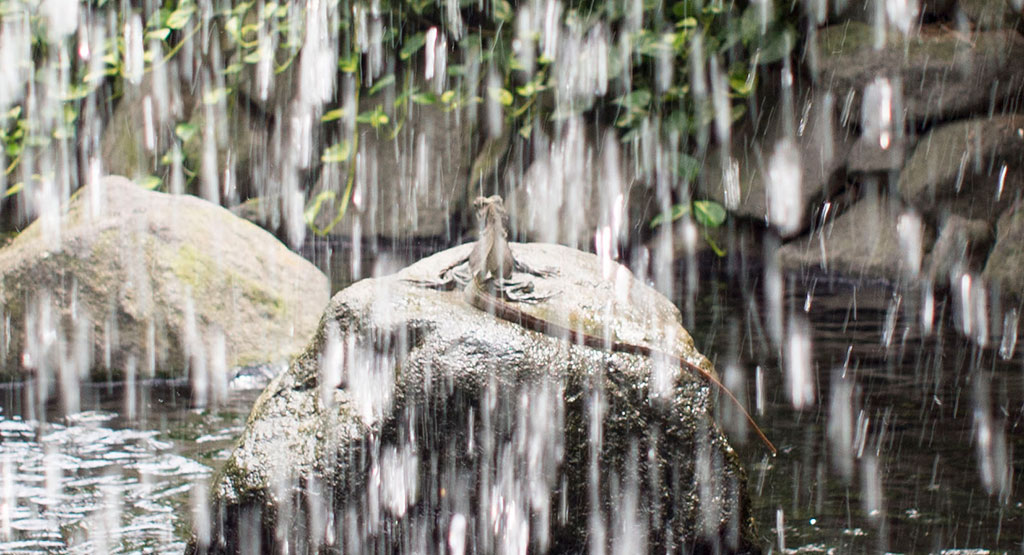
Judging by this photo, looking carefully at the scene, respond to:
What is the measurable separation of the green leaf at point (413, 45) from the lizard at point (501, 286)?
6.37 meters

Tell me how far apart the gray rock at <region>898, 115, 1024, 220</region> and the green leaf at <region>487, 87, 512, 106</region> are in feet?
11.8

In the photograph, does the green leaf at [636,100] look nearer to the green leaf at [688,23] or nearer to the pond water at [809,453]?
the green leaf at [688,23]

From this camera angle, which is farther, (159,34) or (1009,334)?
(159,34)

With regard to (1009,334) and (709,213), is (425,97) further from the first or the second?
(1009,334)

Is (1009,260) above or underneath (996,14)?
underneath

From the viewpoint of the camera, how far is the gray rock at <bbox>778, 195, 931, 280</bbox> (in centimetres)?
806

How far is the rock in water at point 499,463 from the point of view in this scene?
3146 mm

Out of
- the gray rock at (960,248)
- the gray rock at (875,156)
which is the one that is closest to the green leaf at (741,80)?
the gray rock at (875,156)

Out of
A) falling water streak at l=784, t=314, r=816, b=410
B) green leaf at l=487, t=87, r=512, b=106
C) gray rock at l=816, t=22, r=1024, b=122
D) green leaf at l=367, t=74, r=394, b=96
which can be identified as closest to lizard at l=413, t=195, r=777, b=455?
falling water streak at l=784, t=314, r=816, b=410

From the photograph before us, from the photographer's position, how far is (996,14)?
8047mm

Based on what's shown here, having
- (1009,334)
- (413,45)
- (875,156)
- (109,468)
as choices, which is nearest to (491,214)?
(109,468)

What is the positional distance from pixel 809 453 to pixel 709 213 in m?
4.61

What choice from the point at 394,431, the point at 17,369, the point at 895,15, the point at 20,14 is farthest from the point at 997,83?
the point at 20,14

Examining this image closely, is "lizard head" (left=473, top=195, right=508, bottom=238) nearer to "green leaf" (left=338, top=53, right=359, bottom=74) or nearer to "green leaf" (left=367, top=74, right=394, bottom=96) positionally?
"green leaf" (left=367, top=74, right=394, bottom=96)
